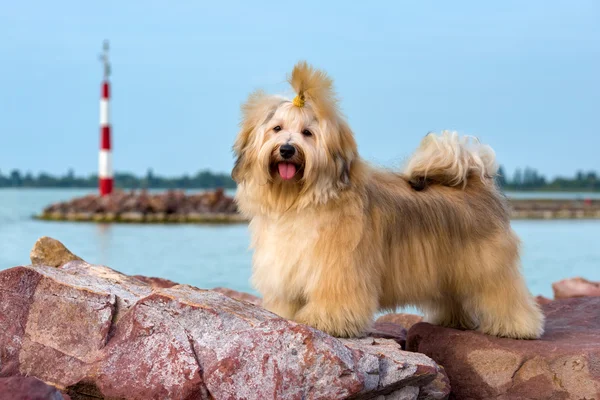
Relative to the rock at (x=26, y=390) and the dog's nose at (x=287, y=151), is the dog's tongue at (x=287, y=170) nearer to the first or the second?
the dog's nose at (x=287, y=151)

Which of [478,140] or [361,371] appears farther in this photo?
[478,140]

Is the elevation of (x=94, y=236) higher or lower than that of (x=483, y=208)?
lower

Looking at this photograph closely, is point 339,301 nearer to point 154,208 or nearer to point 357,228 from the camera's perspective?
point 357,228

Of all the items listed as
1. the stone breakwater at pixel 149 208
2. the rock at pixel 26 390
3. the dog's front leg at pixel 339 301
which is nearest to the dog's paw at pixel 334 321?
the dog's front leg at pixel 339 301

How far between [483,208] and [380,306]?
1.00 metres

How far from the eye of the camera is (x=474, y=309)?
203 inches

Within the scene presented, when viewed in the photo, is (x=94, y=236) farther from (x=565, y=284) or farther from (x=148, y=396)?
(x=148, y=396)

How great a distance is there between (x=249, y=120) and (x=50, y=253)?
89.7 inches

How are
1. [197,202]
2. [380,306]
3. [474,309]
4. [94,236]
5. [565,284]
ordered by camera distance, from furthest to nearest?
[197,202] < [94,236] < [565,284] < [474,309] < [380,306]

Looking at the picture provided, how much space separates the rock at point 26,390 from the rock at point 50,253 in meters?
2.33

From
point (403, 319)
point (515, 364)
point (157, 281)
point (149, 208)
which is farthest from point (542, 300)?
point (149, 208)

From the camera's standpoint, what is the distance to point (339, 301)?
4316 millimetres

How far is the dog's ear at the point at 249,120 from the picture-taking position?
433 centimetres

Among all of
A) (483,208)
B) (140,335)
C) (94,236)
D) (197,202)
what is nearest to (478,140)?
(483,208)
